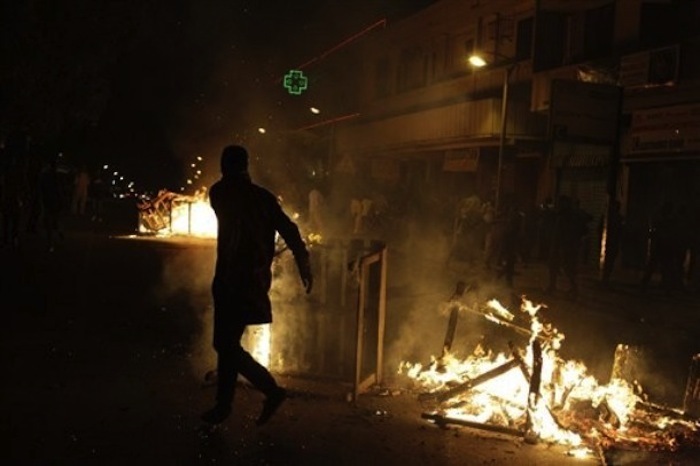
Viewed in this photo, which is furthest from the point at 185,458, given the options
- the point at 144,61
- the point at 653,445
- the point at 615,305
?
the point at 144,61

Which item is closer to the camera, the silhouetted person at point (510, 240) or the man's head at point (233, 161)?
the man's head at point (233, 161)

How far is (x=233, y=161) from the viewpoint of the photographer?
5395 millimetres

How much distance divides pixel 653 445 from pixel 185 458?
3.27m

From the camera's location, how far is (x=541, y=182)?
80.0ft

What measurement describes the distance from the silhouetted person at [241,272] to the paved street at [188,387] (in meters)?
0.32

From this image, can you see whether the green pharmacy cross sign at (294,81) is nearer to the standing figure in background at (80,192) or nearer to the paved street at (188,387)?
the standing figure in background at (80,192)

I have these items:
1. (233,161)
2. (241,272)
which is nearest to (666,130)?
(233,161)

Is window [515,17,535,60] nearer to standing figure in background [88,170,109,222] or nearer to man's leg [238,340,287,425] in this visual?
standing figure in background [88,170,109,222]

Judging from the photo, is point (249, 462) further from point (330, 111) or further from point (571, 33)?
point (330, 111)

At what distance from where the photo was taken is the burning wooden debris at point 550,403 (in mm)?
5703

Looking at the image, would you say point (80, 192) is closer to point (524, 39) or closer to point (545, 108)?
point (524, 39)

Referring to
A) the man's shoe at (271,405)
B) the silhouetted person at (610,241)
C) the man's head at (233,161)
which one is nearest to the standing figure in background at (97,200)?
the silhouetted person at (610,241)

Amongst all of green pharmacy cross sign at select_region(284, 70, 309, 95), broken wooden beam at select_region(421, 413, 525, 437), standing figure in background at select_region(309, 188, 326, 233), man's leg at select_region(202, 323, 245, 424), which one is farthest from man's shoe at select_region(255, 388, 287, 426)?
green pharmacy cross sign at select_region(284, 70, 309, 95)

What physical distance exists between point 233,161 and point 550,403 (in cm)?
305
